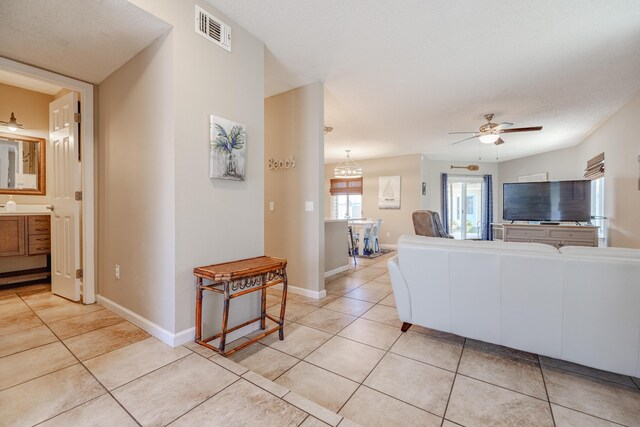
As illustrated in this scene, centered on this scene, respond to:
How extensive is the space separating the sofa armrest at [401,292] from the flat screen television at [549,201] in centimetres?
475

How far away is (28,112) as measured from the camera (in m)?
3.47

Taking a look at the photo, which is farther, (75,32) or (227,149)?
(227,149)

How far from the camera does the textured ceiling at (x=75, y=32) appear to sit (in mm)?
1706

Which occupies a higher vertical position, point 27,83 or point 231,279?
point 27,83

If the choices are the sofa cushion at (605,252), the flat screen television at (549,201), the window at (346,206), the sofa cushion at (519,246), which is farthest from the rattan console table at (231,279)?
the window at (346,206)

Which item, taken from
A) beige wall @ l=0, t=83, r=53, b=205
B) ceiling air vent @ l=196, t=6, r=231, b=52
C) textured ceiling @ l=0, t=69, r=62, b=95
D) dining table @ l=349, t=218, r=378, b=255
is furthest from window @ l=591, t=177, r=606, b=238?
beige wall @ l=0, t=83, r=53, b=205

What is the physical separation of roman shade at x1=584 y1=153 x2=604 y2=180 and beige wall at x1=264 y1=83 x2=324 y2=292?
488 cm

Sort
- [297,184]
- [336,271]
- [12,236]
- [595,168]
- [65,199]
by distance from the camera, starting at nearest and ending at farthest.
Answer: [65,199] → [12,236] → [297,184] → [336,271] → [595,168]

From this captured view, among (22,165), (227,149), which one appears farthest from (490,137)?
(22,165)

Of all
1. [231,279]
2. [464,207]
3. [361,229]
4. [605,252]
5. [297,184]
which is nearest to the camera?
[605,252]

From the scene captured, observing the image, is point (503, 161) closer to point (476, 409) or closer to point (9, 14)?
point (476, 409)

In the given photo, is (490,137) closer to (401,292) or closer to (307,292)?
(401,292)

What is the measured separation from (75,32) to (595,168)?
23.9ft

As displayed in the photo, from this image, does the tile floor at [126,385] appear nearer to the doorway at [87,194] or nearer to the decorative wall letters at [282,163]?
the doorway at [87,194]
